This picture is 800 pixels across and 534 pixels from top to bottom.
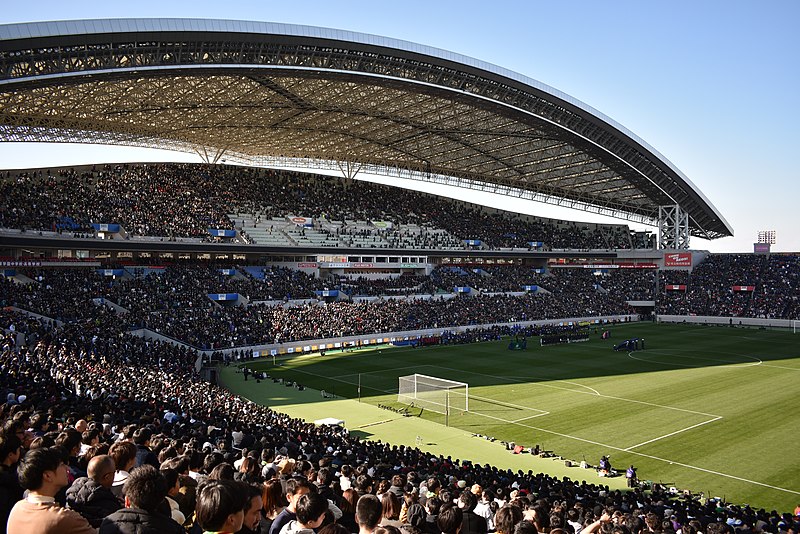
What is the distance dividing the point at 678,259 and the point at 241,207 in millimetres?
61234

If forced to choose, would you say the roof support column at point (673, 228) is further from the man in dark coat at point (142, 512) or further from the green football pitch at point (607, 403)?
the man in dark coat at point (142, 512)

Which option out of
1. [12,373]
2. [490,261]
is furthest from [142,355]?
[490,261]

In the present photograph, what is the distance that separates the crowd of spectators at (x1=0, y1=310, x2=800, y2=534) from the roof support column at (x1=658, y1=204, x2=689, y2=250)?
2857 inches

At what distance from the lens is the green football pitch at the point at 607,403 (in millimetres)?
22812

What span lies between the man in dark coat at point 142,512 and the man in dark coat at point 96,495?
31.3 inches

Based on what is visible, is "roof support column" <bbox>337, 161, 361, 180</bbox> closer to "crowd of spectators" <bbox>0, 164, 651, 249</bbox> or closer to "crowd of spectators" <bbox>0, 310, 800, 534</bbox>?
"crowd of spectators" <bbox>0, 164, 651, 249</bbox>

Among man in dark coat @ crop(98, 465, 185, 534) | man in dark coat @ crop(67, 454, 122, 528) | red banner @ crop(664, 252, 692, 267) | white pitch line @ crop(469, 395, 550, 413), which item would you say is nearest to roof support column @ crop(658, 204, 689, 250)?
red banner @ crop(664, 252, 692, 267)

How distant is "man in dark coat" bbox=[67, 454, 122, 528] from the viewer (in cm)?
488

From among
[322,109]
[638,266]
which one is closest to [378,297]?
[322,109]

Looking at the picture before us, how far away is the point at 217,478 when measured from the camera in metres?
5.74

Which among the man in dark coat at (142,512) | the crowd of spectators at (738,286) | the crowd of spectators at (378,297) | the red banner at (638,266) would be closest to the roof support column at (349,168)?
the crowd of spectators at (378,297)

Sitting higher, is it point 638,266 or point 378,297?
point 638,266

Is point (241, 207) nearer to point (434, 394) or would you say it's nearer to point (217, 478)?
point (434, 394)

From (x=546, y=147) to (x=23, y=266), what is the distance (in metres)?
52.4
